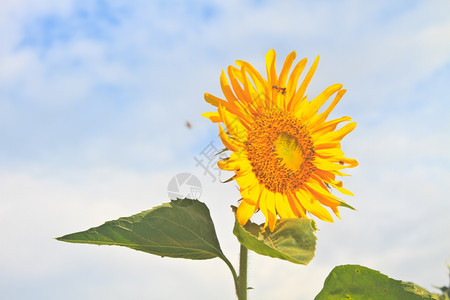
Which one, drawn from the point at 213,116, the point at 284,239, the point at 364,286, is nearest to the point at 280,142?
the point at 213,116

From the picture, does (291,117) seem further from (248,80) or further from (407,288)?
(407,288)

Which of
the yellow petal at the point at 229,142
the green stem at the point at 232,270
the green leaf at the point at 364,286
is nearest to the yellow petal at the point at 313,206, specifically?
the green leaf at the point at 364,286

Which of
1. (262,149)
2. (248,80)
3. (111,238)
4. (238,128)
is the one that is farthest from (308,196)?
(111,238)

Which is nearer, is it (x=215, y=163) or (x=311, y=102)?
(x=215, y=163)

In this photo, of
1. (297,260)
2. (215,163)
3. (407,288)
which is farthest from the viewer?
(407,288)

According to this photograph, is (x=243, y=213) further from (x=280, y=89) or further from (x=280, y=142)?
(x=280, y=89)

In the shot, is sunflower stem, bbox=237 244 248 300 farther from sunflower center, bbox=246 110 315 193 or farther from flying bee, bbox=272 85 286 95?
flying bee, bbox=272 85 286 95

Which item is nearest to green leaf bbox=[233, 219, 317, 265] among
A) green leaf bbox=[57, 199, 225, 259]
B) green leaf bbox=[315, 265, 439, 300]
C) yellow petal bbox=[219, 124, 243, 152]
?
green leaf bbox=[57, 199, 225, 259]
